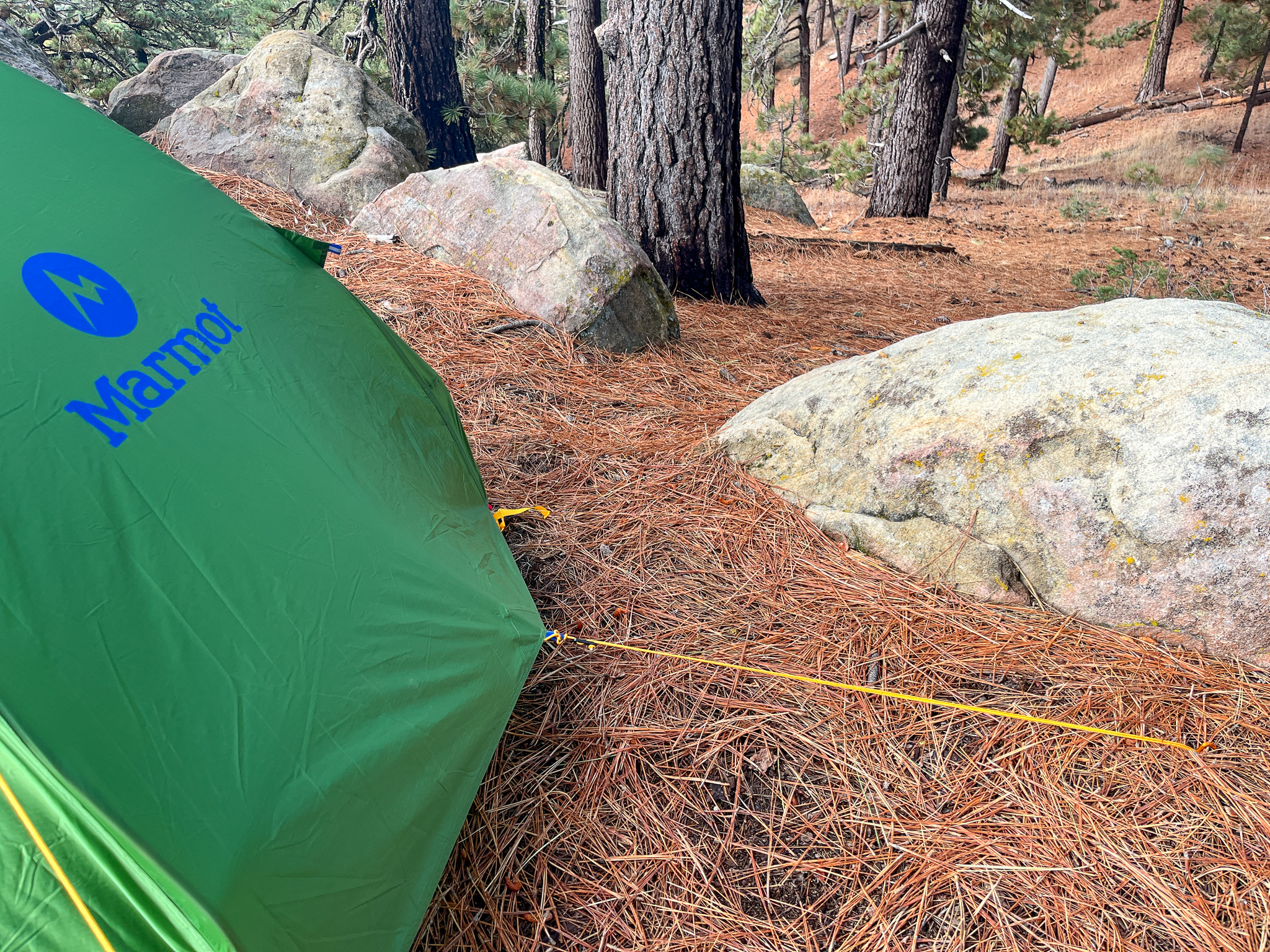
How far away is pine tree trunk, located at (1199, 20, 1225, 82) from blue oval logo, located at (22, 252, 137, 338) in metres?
20.8

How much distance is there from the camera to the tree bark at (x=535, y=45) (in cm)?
698

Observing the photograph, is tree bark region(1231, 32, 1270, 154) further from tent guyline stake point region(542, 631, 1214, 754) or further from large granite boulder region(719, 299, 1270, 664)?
tent guyline stake point region(542, 631, 1214, 754)

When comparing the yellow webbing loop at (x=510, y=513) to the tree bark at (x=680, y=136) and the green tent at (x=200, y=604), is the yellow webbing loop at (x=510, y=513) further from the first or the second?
the tree bark at (x=680, y=136)

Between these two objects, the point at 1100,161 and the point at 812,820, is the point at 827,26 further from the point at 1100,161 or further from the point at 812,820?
the point at 812,820

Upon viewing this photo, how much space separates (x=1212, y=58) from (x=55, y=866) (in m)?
24.0

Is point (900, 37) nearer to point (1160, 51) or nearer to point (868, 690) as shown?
point (868, 690)

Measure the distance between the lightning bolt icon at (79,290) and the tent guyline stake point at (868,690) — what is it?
40.7 inches

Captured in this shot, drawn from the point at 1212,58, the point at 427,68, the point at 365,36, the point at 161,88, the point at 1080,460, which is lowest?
the point at 1080,460

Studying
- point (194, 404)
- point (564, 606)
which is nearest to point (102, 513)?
point (194, 404)

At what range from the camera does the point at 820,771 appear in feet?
4.86

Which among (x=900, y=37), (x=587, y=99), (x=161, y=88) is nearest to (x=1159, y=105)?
(x=900, y=37)

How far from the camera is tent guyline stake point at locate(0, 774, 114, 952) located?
881 millimetres

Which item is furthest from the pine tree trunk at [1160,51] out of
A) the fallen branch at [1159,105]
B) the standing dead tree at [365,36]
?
the standing dead tree at [365,36]

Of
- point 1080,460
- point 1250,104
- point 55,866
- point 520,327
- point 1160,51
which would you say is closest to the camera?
point 55,866
